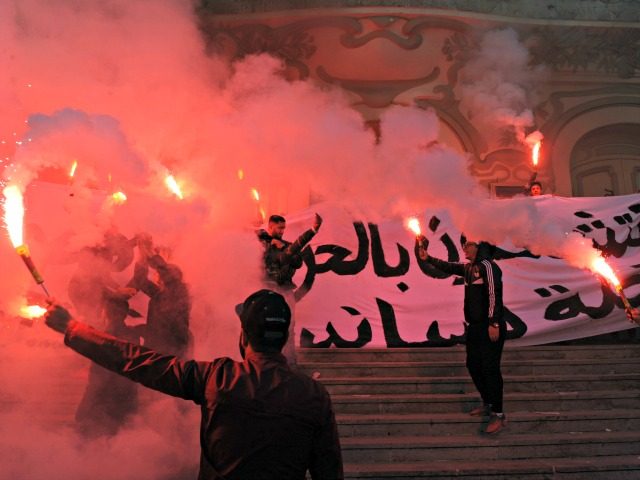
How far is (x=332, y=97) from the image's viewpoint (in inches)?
416

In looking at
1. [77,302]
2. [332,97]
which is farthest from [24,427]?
[332,97]

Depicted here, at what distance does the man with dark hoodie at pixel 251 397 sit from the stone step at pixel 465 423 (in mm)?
2907

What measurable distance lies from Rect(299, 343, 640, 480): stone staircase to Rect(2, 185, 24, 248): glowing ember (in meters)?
2.89

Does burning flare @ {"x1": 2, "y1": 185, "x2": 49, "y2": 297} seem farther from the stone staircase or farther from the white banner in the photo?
the white banner

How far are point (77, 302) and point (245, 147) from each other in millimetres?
3447

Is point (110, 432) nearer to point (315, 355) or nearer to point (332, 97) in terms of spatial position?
point (315, 355)

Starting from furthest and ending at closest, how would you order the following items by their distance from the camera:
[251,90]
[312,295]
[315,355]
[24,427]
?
[251,90] → [312,295] → [315,355] → [24,427]

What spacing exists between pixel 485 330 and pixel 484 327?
3cm

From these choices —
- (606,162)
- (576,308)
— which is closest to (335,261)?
(576,308)

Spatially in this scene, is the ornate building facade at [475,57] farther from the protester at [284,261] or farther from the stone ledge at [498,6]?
the protester at [284,261]

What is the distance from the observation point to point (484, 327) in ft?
15.5

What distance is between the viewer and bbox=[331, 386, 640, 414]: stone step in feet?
15.9

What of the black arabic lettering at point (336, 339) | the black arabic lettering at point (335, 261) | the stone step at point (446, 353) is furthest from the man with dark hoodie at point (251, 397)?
the black arabic lettering at point (335, 261)

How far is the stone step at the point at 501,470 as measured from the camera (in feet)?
12.8
